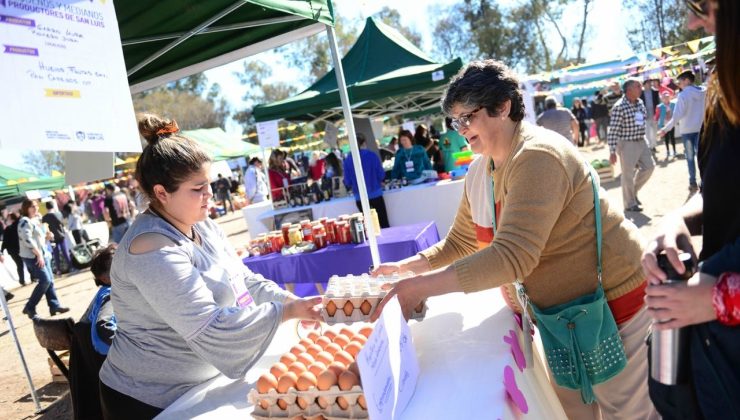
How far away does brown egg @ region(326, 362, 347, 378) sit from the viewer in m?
1.37

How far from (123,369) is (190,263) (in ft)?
1.53

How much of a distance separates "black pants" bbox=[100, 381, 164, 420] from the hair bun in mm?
894

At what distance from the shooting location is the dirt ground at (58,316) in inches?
189

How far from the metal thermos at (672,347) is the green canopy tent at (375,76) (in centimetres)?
608

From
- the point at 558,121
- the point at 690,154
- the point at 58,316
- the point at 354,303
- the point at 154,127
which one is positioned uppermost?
the point at 154,127

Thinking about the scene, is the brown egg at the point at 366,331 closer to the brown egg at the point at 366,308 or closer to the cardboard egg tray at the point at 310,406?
the brown egg at the point at 366,308

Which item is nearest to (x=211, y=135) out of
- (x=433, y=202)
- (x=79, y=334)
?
(x=433, y=202)

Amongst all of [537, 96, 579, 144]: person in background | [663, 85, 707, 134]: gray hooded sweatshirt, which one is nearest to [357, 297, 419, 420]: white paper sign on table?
[537, 96, 579, 144]: person in background

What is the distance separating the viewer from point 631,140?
6.76 metres

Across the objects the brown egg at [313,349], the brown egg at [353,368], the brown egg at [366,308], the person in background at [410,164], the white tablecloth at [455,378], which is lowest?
the white tablecloth at [455,378]

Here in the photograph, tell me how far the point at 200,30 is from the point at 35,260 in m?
7.43

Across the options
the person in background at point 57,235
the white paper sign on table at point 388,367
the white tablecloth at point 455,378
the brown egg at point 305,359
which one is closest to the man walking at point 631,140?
the white tablecloth at point 455,378

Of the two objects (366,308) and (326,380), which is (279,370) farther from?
(366,308)

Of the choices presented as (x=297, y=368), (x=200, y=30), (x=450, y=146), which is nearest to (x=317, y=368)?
(x=297, y=368)
